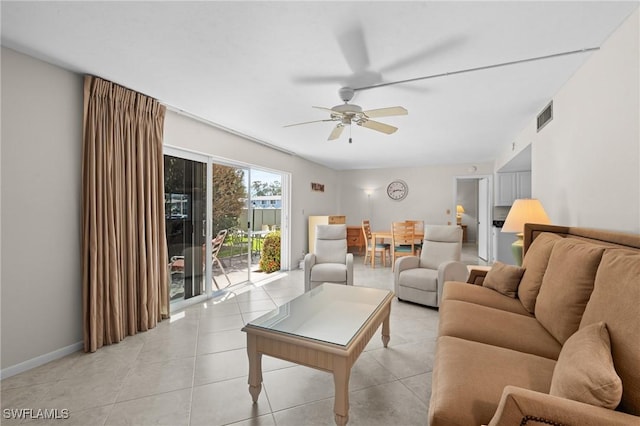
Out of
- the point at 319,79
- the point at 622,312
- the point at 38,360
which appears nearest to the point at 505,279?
the point at 622,312

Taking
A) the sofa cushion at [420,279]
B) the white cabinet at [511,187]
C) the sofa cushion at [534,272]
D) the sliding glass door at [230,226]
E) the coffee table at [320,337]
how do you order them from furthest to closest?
the white cabinet at [511,187] < the sliding glass door at [230,226] < the sofa cushion at [420,279] < the sofa cushion at [534,272] < the coffee table at [320,337]

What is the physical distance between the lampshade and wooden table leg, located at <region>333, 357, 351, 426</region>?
2290 millimetres

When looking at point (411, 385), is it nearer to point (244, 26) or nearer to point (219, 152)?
point (244, 26)

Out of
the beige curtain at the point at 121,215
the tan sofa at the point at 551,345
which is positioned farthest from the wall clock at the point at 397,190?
the beige curtain at the point at 121,215

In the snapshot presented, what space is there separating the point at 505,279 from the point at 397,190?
5341 mm

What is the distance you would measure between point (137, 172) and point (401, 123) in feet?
10.2

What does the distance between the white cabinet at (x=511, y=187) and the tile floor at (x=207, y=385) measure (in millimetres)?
4610

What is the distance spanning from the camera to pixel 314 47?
197 centimetres

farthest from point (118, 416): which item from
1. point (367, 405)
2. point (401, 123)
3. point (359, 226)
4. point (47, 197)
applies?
point (359, 226)

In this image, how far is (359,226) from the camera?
7660 millimetres

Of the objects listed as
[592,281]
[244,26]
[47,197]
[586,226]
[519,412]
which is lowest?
[519,412]

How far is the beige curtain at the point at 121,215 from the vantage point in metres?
2.41

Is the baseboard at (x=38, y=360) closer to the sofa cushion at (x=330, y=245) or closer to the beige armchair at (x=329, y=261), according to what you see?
the beige armchair at (x=329, y=261)

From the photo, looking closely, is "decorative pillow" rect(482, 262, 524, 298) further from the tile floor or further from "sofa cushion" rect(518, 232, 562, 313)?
the tile floor
